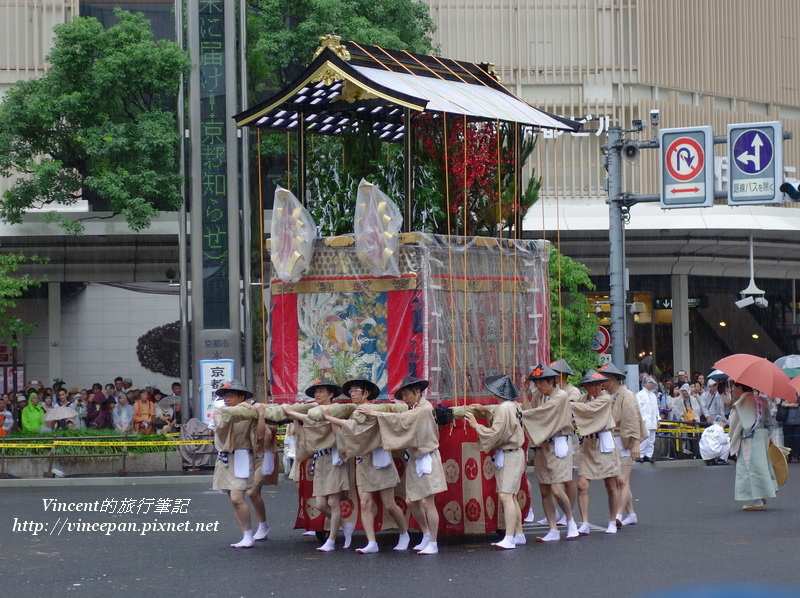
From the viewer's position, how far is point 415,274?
516 inches

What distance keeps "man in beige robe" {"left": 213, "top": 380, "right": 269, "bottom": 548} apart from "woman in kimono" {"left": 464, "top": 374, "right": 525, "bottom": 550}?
6.57 feet

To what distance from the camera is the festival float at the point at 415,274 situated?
13.0 meters

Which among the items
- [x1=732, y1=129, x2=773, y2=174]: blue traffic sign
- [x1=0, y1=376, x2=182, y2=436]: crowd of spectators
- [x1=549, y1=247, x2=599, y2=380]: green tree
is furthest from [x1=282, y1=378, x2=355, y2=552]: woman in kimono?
[x1=549, y1=247, x2=599, y2=380]: green tree

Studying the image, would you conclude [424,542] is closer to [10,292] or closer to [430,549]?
[430,549]

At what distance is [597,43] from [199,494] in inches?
765

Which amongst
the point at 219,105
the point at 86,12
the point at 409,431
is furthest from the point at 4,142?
the point at 409,431

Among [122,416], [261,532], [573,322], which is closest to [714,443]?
[573,322]

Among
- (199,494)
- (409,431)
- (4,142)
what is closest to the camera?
(409,431)

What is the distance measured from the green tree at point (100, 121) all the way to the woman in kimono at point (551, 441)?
1327cm

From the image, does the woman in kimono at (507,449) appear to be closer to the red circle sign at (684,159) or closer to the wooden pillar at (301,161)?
the wooden pillar at (301,161)

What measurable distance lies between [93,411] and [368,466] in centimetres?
1405

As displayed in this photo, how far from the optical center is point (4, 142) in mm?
24625

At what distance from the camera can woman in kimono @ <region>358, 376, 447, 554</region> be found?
11.9 metres

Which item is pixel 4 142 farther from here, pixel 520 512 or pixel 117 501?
pixel 520 512
